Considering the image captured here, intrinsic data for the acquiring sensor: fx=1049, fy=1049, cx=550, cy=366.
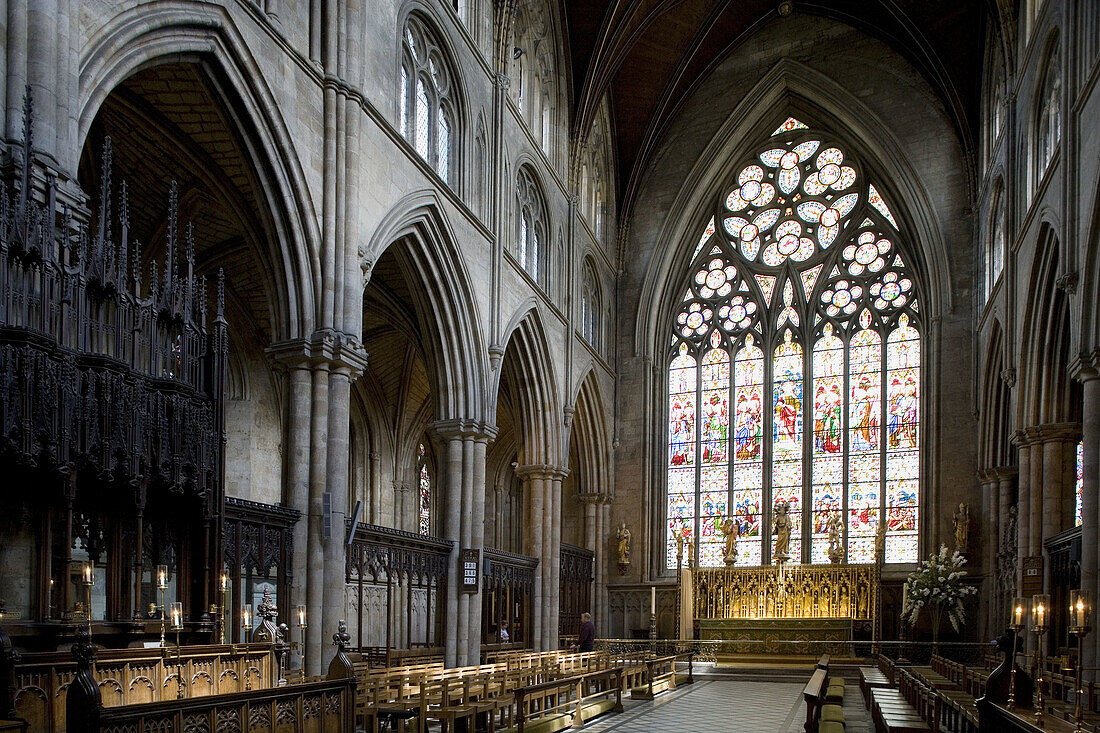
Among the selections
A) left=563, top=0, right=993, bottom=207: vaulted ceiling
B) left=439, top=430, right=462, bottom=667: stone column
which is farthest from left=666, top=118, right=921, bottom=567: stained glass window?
left=439, top=430, right=462, bottom=667: stone column

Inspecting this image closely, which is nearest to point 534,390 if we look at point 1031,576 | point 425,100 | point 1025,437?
point 425,100

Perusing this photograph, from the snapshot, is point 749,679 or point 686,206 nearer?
point 749,679

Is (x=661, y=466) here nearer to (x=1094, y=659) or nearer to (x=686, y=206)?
(x=686, y=206)

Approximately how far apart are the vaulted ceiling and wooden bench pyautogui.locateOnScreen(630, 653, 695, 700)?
14468 mm

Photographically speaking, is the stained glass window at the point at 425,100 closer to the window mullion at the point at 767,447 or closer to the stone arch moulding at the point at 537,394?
the stone arch moulding at the point at 537,394

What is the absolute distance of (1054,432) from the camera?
19.3 m

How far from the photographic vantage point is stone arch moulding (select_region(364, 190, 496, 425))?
19.3 meters

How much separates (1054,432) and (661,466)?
13949 mm

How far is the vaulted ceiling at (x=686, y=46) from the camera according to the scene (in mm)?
27500

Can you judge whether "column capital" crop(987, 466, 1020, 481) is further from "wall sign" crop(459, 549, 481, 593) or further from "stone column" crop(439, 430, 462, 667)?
"stone column" crop(439, 430, 462, 667)

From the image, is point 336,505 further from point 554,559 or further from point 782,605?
point 782,605

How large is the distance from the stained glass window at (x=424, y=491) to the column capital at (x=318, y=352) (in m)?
17.1

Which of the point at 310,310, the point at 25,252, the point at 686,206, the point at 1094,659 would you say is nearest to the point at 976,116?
the point at 686,206

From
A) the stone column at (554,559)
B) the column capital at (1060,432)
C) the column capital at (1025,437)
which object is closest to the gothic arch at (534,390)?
the stone column at (554,559)
